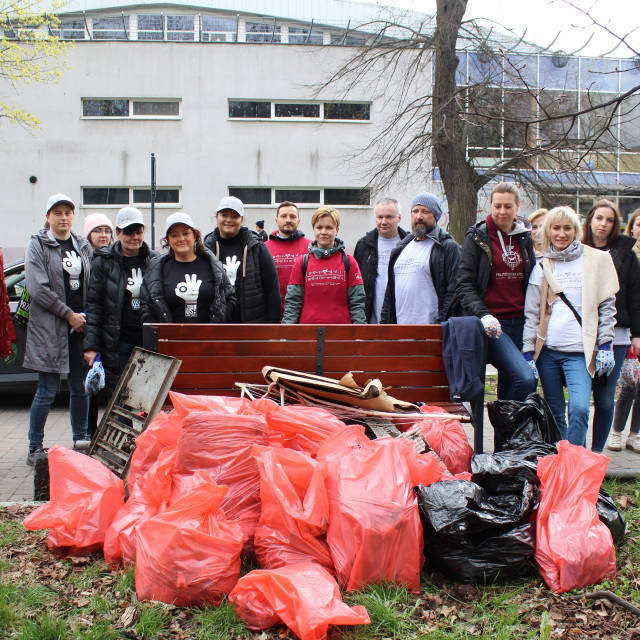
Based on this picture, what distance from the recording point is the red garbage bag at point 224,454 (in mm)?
3100

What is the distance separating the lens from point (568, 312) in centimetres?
441

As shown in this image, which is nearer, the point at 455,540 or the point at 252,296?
the point at 455,540

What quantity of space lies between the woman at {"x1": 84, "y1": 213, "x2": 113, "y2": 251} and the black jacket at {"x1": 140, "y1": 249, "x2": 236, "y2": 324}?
1.28m

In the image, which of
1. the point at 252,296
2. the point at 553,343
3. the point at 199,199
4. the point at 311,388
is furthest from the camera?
the point at 199,199

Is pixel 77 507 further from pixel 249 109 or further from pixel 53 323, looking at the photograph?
pixel 249 109

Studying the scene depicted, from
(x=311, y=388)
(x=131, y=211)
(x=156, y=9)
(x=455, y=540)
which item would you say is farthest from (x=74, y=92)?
(x=455, y=540)

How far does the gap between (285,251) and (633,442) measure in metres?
3.47

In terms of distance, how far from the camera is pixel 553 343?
4387 mm

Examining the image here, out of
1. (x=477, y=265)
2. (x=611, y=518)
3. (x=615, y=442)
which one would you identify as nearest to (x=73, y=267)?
(x=477, y=265)

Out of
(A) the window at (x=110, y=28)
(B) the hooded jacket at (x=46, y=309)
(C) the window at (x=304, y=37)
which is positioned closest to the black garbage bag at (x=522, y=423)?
(B) the hooded jacket at (x=46, y=309)

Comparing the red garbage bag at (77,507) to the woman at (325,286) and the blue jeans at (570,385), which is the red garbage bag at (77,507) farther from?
the blue jeans at (570,385)

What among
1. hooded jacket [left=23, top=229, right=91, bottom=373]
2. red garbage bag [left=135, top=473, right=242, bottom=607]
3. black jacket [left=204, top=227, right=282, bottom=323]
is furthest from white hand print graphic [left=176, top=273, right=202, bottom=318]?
red garbage bag [left=135, top=473, right=242, bottom=607]

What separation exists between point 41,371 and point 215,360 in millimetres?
1621

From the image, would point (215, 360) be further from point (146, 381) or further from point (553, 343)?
point (553, 343)
